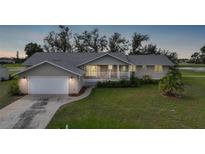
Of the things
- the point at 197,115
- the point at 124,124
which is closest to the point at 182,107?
the point at 197,115

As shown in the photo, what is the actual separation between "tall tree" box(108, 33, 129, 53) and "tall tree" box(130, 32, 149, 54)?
69.9 inches

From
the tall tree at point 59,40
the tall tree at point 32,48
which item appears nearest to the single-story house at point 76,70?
the tall tree at point 59,40

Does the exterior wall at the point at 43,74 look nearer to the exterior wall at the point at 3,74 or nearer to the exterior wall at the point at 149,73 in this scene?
the exterior wall at the point at 3,74

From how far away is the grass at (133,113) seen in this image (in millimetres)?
9336

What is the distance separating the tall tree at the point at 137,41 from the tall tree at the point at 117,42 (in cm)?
178

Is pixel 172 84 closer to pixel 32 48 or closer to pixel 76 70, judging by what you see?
pixel 76 70

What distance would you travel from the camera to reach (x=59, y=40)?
147ft

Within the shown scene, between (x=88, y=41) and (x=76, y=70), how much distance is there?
1088 inches

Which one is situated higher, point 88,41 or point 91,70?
point 88,41

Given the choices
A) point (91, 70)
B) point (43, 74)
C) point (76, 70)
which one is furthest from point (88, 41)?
point (43, 74)

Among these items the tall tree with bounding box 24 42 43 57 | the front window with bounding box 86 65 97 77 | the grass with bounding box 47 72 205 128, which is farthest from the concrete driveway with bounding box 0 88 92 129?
the tall tree with bounding box 24 42 43 57

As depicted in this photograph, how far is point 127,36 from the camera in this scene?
46000 mm
